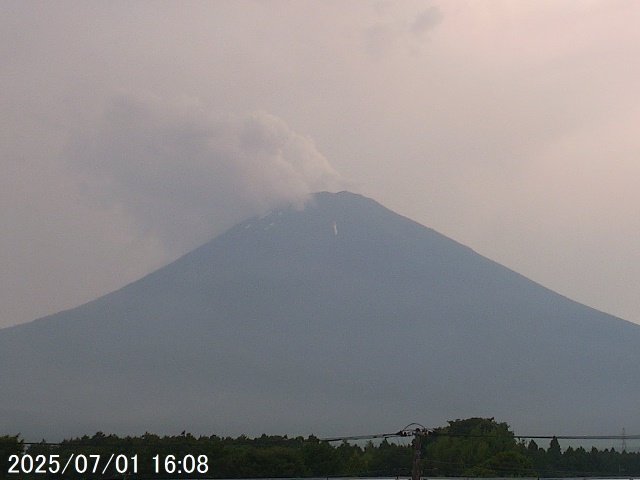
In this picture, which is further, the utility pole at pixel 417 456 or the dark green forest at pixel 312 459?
the dark green forest at pixel 312 459

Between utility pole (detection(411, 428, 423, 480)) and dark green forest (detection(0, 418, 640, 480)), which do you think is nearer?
utility pole (detection(411, 428, 423, 480))

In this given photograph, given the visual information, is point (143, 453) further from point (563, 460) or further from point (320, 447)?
point (563, 460)

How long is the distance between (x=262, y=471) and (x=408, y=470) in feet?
51.8

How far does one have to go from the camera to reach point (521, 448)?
116000 mm

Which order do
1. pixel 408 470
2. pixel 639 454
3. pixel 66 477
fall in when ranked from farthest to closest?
pixel 639 454
pixel 408 470
pixel 66 477

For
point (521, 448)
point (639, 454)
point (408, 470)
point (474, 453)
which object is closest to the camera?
point (408, 470)

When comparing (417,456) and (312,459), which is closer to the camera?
(417,456)

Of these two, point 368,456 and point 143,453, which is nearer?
point 143,453

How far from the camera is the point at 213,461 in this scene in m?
93.8

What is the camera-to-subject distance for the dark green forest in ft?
287

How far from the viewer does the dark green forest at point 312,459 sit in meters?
87.4

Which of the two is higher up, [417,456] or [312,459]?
[312,459]

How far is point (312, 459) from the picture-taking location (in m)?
103

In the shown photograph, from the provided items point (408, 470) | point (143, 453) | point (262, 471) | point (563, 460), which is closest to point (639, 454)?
point (563, 460)
